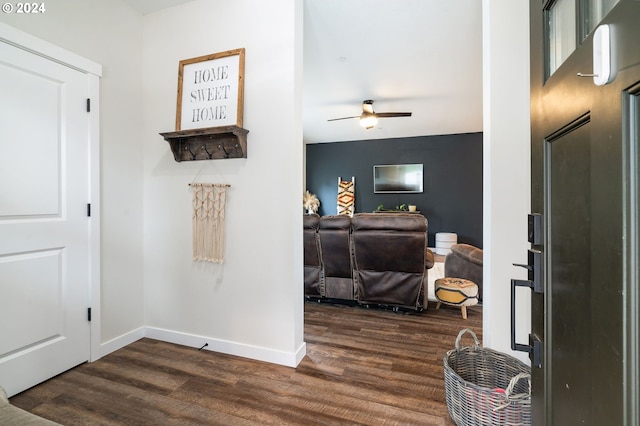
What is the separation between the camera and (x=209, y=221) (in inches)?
91.5

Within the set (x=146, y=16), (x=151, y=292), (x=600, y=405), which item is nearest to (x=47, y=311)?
(x=151, y=292)

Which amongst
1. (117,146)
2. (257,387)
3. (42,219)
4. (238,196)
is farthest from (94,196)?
(257,387)

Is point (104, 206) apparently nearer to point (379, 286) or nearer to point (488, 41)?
point (379, 286)

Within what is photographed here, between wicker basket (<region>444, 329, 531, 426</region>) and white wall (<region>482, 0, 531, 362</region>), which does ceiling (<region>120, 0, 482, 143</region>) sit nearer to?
white wall (<region>482, 0, 531, 362</region>)

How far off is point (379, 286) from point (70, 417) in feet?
8.44

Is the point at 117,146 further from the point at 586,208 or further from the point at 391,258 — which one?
the point at 586,208

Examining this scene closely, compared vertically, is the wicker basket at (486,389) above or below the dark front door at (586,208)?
below

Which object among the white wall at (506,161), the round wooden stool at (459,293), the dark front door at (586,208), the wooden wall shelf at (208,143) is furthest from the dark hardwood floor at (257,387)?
the wooden wall shelf at (208,143)

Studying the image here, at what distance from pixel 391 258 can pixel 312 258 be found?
92 cm

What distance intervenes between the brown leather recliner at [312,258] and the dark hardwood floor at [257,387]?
883 mm

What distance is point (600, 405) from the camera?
21.1 inches

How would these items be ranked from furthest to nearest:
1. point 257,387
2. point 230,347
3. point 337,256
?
point 337,256 → point 230,347 → point 257,387

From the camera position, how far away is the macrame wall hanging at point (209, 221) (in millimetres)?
2287

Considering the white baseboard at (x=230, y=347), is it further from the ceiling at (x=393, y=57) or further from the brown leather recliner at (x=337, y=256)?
the ceiling at (x=393, y=57)
